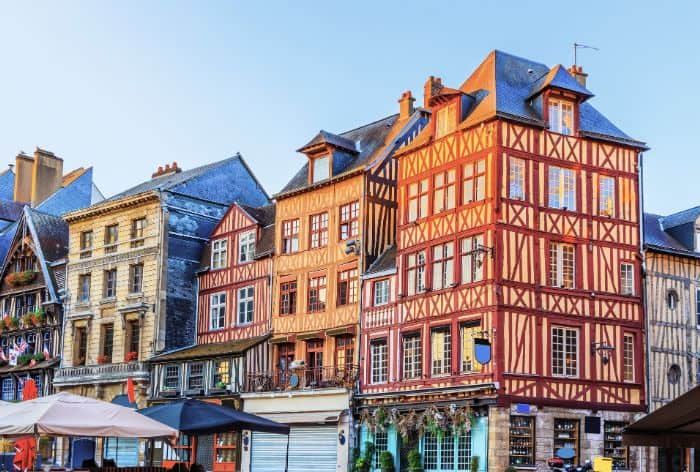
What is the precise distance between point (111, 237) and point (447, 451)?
60.8ft

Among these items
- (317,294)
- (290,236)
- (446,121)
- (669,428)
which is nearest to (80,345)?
(290,236)

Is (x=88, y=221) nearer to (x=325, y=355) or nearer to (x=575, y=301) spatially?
(x=325, y=355)

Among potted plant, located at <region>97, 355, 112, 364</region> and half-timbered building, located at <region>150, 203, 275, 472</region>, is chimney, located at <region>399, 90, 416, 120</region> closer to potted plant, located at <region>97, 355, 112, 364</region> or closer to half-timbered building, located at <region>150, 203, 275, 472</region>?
half-timbered building, located at <region>150, 203, 275, 472</region>

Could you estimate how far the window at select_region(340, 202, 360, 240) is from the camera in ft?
106

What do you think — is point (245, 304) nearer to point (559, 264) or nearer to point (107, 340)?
point (107, 340)

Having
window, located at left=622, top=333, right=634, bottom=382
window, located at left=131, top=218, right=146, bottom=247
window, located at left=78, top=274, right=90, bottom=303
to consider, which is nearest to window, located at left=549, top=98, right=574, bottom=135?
window, located at left=622, top=333, right=634, bottom=382

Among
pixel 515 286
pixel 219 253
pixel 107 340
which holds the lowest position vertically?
pixel 107 340

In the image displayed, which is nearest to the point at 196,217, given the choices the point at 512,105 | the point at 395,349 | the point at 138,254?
the point at 138,254

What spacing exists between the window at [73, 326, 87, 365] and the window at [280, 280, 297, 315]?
10.3 meters

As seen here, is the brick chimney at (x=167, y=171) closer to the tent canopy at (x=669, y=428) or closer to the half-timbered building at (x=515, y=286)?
the half-timbered building at (x=515, y=286)

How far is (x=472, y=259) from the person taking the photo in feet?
90.2

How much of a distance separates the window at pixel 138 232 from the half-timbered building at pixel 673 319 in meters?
18.6

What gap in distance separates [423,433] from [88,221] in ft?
62.9

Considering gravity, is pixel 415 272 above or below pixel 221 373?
above
